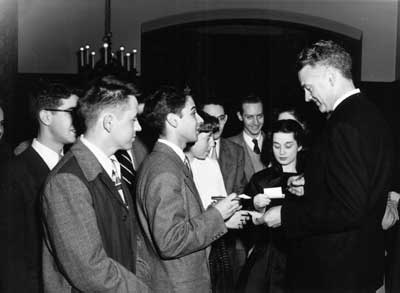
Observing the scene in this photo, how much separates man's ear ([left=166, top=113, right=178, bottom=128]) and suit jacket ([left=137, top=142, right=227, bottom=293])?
13 centimetres

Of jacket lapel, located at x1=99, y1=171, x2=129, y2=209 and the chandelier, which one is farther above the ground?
the chandelier

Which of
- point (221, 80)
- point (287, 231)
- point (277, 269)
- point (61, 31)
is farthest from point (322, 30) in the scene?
point (287, 231)

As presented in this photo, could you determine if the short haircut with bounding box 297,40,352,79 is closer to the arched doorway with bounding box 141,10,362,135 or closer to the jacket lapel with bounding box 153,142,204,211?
the jacket lapel with bounding box 153,142,204,211

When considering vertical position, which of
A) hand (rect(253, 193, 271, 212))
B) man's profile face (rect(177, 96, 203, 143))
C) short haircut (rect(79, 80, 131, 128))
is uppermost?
short haircut (rect(79, 80, 131, 128))

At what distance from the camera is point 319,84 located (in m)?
2.43

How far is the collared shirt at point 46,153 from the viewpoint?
9.53 ft

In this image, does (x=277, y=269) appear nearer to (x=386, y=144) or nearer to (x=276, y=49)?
(x=386, y=144)

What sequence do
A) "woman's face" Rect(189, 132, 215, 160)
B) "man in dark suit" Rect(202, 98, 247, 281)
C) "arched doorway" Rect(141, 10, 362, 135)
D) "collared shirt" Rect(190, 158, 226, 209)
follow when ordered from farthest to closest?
"arched doorway" Rect(141, 10, 362, 135) < "man in dark suit" Rect(202, 98, 247, 281) < "collared shirt" Rect(190, 158, 226, 209) < "woman's face" Rect(189, 132, 215, 160)

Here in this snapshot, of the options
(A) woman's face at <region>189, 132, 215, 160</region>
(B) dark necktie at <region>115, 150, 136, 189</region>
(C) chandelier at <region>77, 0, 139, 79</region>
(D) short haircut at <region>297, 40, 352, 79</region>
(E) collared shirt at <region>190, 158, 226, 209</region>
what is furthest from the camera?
(C) chandelier at <region>77, 0, 139, 79</region>

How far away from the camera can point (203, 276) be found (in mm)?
2449

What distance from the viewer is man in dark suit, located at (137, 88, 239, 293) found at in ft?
7.37

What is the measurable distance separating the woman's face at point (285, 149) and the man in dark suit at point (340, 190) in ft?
3.97

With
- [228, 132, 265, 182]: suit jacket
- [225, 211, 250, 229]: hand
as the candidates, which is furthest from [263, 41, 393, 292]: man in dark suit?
[228, 132, 265, 182]: suit jacket

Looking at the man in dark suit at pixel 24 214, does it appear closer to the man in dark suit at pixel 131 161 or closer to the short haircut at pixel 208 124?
the man in dark suit at pixel 131 161
